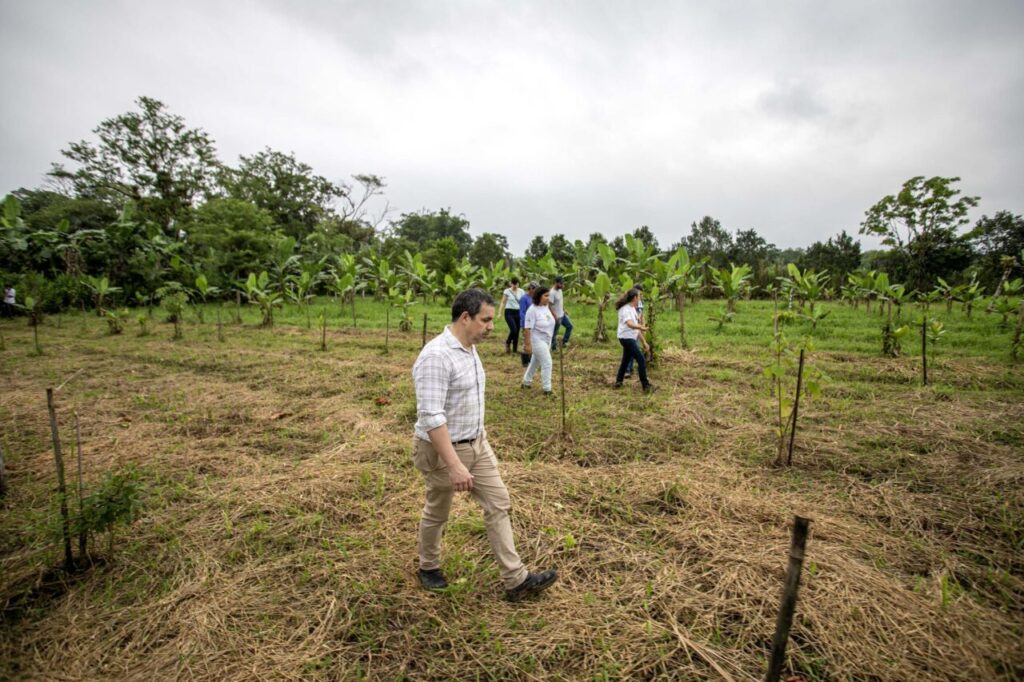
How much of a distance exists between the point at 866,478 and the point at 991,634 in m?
1.74

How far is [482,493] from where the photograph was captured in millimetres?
2367

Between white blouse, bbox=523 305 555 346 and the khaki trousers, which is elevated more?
white blouse, bbox=523 305 555 346

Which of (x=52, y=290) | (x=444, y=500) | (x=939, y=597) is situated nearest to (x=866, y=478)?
(x=939, y=597)

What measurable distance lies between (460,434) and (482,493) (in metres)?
0.35

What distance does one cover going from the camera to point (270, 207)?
1084 inches

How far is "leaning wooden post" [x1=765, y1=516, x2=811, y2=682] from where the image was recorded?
1514 mm

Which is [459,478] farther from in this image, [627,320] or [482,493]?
[627,320]

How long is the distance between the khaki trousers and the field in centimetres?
31

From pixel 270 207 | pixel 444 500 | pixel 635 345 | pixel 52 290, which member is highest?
pixel 270 207

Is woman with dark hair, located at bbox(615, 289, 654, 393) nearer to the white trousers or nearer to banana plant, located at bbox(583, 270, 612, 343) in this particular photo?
the white trousers

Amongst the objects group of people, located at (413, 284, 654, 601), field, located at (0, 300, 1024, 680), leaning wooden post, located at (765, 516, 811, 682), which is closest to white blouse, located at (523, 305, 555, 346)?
field, located at (0, 300, 1024, 680)

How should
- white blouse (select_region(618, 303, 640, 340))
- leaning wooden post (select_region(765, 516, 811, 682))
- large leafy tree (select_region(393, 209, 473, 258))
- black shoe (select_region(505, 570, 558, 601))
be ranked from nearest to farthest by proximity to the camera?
leaning wooden post (select_region(765, 516, 811, 682)), black shoe (select_region(505, 570, 558, 601)), white blouse (select_region(618, 303, 640, 340)), large leafy tree (select_region(393, 209, 473, 258))

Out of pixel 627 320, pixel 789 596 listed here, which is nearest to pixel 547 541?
pixel 789 596

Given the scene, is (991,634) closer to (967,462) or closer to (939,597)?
(939,597)
